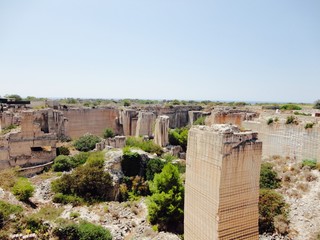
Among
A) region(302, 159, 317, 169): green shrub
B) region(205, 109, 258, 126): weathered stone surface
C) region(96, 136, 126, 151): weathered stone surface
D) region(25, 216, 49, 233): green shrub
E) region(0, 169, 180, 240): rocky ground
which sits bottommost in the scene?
region(0, 169, 180, 240): rocky ground

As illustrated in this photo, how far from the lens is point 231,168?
31.6 feet

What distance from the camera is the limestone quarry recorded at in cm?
980

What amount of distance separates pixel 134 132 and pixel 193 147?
72.9 feet

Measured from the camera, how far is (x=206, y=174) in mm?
10195

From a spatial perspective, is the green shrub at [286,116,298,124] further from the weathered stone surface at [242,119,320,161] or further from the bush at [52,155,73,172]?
the bush at [52,155,73,172]

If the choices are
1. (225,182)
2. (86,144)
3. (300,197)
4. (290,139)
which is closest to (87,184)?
(86,144)

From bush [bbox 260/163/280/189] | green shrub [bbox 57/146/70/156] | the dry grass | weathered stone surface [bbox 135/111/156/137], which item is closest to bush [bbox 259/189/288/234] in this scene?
bush [bbox 260/163/280/189]

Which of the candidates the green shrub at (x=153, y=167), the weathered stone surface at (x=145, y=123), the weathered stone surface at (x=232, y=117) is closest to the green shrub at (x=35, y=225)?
the green shrub at (x=153, y=167)

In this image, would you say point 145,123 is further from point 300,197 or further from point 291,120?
point 300,197

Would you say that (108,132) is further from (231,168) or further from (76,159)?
(231,168)

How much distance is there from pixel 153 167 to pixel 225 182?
10.2 m

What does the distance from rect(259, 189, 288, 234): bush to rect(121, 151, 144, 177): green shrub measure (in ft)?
30.2

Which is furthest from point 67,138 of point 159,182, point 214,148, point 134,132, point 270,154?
point 214,148

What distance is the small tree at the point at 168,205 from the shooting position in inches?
554
